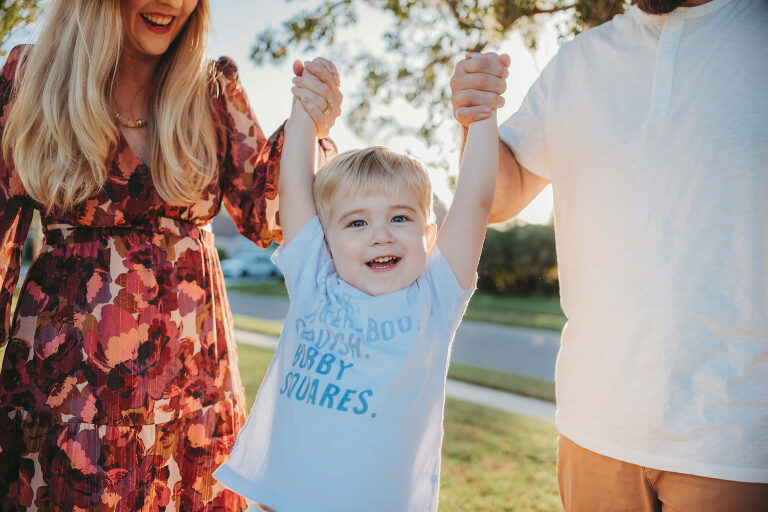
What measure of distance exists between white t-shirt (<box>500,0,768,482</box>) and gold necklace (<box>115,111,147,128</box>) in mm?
1181

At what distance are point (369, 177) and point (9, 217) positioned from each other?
3.23ft

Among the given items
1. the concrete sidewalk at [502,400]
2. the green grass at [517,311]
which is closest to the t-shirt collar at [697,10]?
the concrete sidewalk at [502,400]

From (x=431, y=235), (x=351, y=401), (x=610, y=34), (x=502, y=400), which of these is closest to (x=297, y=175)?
(x=431, y=235)

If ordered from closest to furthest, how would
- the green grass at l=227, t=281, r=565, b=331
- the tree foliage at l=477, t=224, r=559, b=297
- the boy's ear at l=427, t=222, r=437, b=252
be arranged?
the boy's ear at l=427, t=222, r=437, b=252, the green grass at l=227, t=281, r=565, b=331, the tree foliage at l=477, t=224, r=559, b=297

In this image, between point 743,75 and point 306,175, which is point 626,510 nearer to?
point 743,75

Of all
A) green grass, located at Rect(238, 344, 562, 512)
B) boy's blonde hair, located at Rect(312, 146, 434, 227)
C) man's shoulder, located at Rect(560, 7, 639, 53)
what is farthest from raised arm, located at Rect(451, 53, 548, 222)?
green grass, located at Rect(238, 344, 562, 512)

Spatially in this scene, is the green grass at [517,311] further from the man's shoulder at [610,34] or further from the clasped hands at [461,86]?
the clasped hands at [461,86]

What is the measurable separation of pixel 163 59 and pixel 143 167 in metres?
0.39

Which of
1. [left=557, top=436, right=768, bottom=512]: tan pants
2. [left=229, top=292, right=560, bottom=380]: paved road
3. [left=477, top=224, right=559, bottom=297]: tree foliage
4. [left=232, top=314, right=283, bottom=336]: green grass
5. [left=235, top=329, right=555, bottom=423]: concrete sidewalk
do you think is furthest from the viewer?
[left=477, top=224, right=559, bottom=297]: tree foliage

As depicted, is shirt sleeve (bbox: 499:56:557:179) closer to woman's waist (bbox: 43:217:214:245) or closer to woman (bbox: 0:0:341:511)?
woman (bbox: 0:0:341:511)

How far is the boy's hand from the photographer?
5.53 ft

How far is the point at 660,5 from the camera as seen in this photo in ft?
5.40

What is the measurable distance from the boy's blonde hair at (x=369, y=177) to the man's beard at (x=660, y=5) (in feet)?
2.32

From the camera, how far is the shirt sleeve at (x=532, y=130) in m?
1.91
